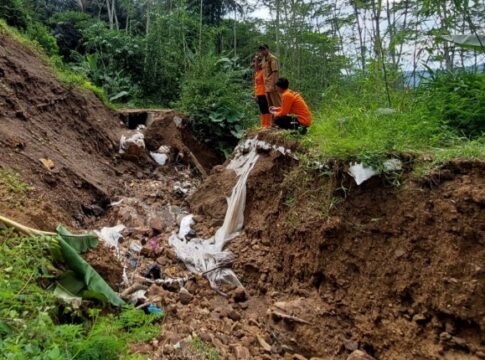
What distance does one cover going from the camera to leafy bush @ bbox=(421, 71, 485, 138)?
3.70 metres

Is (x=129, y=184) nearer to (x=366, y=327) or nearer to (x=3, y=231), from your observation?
(x=3, y=231)

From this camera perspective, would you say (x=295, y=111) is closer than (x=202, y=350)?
No

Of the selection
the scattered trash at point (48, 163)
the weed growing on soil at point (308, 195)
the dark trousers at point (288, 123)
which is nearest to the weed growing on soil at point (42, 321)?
the weed growing on soil at point (308, 195)

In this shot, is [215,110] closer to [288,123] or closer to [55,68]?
[55,68]

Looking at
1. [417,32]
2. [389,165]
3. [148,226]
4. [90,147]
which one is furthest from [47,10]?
[389,165]

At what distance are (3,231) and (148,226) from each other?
2.36m

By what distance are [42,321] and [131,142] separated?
5.76 m

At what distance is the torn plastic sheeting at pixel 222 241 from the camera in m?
4.26

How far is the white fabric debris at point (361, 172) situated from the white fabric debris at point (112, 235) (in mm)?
2511

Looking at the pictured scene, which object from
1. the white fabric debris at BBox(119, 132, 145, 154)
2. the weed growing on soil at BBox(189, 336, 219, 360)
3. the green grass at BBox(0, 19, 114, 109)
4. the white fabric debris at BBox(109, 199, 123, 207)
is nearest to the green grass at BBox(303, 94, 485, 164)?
the weed growing on soil at BBox(189, 336, 219, 360)

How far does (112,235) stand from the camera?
4688mm

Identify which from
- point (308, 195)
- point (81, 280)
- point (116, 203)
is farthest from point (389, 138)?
point (116, 203)

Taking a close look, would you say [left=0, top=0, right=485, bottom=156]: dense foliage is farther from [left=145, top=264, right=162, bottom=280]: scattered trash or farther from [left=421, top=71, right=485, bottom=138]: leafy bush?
[left=145, top=264, right=162, bottom=280]: scattered trash

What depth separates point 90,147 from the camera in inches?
273
